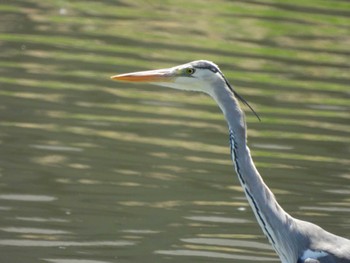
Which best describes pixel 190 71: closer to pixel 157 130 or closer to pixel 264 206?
pixel 264 206

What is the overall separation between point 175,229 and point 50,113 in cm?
308

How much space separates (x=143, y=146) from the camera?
11742 millimetres

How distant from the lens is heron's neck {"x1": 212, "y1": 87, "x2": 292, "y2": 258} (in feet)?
25.2

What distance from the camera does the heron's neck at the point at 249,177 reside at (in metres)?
7.68

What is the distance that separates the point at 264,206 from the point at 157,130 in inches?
183

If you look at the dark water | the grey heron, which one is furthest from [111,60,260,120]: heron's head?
the dark water

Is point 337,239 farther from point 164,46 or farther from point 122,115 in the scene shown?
point 164,46

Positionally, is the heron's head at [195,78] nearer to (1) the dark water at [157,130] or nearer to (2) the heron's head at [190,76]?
(2) the heron's head at [190,76]

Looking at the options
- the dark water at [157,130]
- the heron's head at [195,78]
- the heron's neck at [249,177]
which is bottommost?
the dark water at [157,130]

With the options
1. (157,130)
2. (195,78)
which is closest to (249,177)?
(195,78)

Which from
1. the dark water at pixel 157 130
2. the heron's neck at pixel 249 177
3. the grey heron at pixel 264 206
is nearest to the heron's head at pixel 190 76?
the grey heron at pixel 264 206

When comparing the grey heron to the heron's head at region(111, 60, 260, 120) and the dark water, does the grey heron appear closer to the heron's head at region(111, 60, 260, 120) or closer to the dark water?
the heron's head at region(111, 60, 260, 120)

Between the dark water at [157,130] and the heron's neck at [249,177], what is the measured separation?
158 centimetres

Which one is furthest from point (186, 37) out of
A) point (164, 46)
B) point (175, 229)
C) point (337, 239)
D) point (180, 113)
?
point (337, 239)
